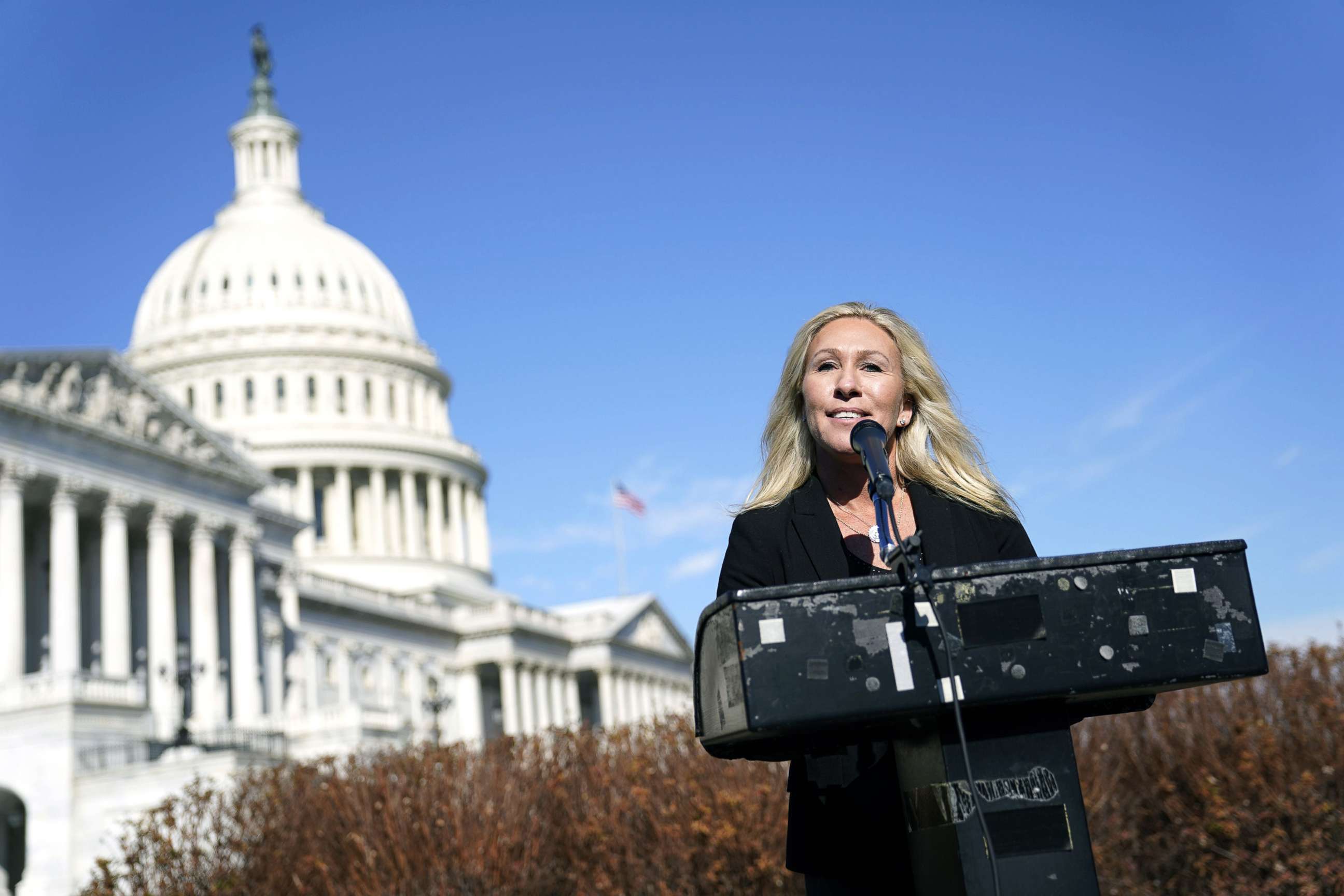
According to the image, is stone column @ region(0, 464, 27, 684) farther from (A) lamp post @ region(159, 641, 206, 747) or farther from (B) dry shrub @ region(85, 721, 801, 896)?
(B) dry shrub @ region(85, 721, 801, 896)

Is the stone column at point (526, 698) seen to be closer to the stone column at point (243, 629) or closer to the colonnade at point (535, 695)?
the colonnade at point (535, 695)

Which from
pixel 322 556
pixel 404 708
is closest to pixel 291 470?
pixel 322 556

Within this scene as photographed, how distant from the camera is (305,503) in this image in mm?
89625

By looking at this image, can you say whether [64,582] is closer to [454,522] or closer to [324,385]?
[324,385]

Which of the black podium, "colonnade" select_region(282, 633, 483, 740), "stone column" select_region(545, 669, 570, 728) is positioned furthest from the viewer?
"stone column" select_region(545, 669, 570, 728)

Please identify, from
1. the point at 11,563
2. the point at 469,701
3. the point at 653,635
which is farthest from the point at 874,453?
the point at 653,635

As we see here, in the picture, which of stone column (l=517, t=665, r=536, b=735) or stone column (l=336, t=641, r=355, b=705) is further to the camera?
stone column (l=517, t=665, r=536, b=735)

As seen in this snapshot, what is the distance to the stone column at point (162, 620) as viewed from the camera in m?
49.6

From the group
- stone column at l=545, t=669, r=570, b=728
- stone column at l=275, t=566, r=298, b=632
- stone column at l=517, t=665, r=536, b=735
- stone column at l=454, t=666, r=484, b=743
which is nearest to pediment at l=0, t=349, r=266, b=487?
stone column at l=275, t=566, r=298, b=632

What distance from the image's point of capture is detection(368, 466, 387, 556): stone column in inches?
3568

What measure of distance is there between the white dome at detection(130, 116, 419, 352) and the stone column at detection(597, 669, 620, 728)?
25.9 meters

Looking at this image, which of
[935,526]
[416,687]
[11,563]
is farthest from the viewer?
[416,687]

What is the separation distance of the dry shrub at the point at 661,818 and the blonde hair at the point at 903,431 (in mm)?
16491

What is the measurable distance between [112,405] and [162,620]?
723 cm
